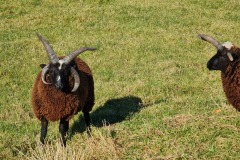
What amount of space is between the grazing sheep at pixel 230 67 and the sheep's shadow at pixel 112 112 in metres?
2.61

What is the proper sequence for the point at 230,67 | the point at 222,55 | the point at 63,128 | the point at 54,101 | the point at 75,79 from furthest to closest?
the point at 222,55, the point at 230,67, the point at 63,128, the point at 54,101, the point at 75,79

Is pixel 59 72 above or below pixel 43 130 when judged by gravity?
above

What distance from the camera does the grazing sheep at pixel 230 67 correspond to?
9.51 m

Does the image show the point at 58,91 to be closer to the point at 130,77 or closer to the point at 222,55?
the point at 222,55

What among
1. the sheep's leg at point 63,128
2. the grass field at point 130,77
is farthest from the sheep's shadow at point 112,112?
the sheep's leg at point 63,128

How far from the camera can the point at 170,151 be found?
24.0ft

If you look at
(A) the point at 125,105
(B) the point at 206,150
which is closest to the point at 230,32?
(A) the point at 125,105

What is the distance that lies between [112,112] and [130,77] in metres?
3.29

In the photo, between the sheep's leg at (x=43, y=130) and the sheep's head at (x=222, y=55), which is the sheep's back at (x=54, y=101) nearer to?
the sheep's leg at (x=43, y=130)

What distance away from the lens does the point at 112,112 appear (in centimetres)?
A: 1172

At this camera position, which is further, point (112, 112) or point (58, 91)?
point (112, 112)

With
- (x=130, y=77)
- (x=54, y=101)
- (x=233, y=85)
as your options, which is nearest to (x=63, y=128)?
(x=54, y=101)

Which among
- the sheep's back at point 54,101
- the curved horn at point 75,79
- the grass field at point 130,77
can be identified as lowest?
the grass field at point 130,77

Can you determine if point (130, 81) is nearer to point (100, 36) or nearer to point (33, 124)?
A: point (33, 124)
